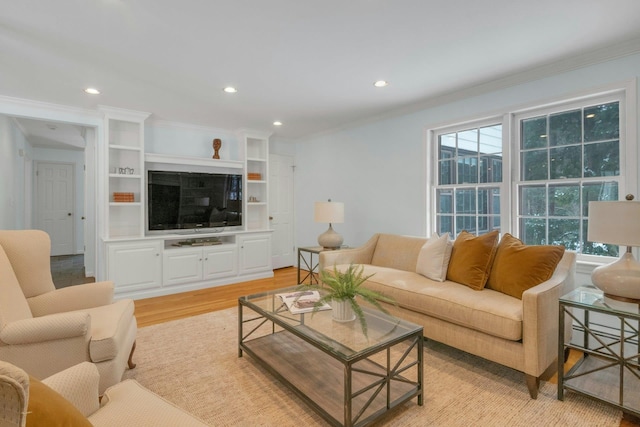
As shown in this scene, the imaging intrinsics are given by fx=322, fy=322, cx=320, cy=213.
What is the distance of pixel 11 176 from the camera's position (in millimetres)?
4605

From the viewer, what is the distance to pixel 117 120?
4.10 m

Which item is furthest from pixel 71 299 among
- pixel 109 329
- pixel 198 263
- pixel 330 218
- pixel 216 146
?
pixel 216 146

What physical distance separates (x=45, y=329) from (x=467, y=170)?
12.2 feet

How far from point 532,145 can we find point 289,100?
2524mm

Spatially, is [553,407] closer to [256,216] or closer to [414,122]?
[414,122]

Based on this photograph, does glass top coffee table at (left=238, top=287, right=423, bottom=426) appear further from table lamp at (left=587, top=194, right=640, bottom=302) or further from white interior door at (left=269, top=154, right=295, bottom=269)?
white interior door at (left=269, top=154, right=295, bottom=269)

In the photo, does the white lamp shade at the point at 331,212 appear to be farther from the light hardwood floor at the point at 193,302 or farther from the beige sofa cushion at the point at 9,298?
the beige sofa cushion at the point at 9,298

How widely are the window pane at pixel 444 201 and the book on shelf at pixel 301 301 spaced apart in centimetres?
198

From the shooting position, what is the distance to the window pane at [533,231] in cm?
297

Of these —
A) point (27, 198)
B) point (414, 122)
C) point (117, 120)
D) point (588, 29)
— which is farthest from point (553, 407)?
point (27, 198)

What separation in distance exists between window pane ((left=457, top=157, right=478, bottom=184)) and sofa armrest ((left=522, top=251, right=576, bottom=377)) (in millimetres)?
1622

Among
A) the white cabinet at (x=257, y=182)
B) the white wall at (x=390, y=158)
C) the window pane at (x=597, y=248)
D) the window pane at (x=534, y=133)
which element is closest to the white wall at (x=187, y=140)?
the white cabinet at (x=257, y=182)

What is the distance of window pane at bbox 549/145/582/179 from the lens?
2.77 m

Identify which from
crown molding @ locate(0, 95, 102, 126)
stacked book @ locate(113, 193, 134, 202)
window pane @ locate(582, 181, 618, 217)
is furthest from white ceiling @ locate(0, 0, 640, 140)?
stacked book @ locate(113, 193, 134, 202)
